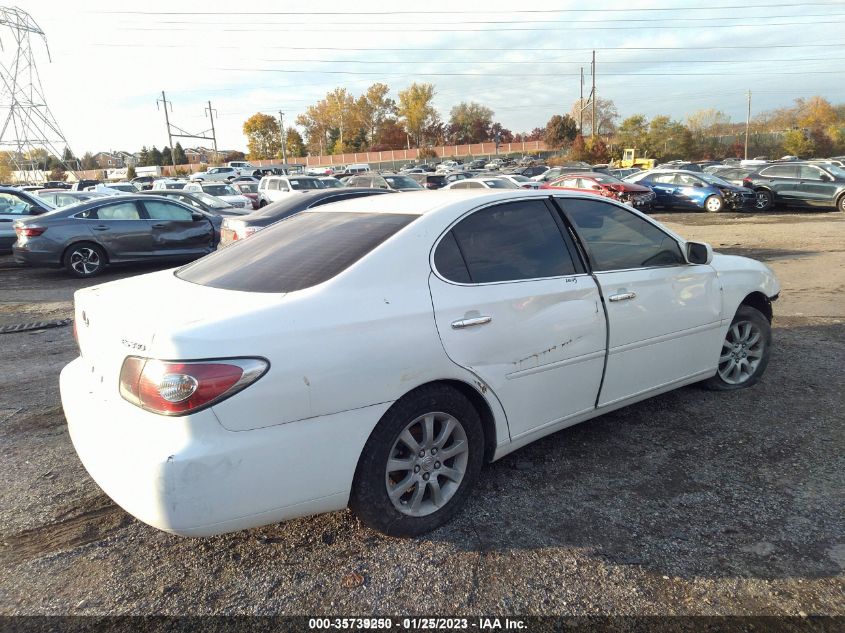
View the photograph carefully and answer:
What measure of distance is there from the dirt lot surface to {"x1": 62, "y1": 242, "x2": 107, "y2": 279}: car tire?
727 cm

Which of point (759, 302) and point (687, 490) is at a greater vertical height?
point (759, 302)

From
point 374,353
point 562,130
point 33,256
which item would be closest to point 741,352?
point 374,353

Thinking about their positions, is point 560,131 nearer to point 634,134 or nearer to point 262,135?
point 634,134

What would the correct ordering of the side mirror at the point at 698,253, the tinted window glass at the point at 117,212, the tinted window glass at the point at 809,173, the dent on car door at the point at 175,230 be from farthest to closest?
the tinted window glass at the point at 809,173, the dent on car door at the point at 175,230, the tinted window glass at the point at 117,212, the side mirror at the point at 698,253

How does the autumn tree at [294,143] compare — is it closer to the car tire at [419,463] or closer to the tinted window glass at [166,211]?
the tinted window glass at [166,211]

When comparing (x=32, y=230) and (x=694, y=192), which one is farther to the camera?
(x=694, y=192)

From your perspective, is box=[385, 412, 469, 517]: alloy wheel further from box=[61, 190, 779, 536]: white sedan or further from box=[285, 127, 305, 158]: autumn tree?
box=[285, 127, 305, 158]: autumn tree

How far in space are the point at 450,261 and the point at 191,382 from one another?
4.50ft

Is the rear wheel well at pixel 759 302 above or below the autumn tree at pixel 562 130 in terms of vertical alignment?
below

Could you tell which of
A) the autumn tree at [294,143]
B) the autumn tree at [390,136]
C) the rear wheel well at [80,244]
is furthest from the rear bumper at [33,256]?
the autumn tree at [294,143]

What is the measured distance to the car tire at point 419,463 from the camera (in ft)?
8.95

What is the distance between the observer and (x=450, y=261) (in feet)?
10.1

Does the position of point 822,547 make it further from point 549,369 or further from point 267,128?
point 267,128

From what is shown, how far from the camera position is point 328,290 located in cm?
271
